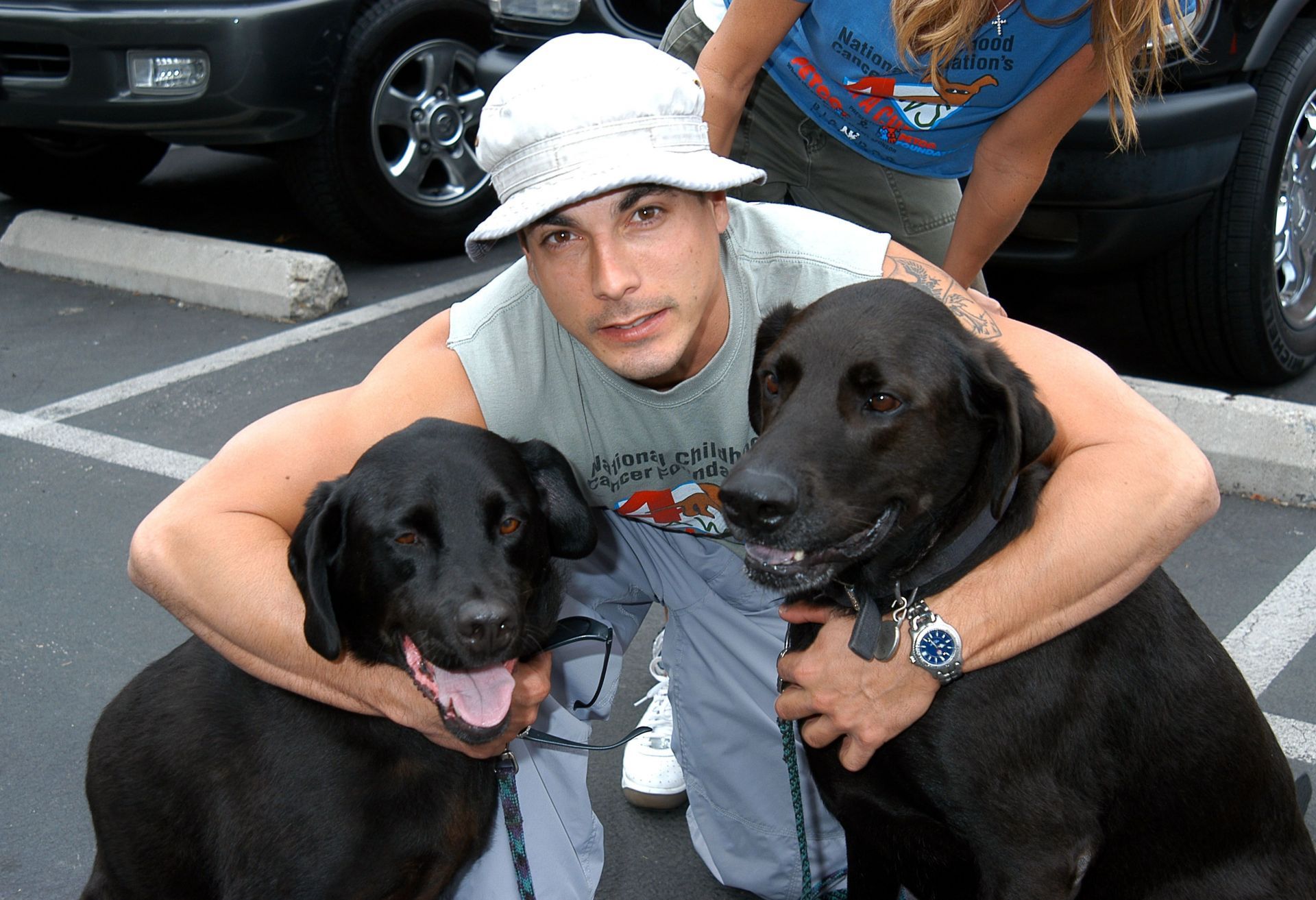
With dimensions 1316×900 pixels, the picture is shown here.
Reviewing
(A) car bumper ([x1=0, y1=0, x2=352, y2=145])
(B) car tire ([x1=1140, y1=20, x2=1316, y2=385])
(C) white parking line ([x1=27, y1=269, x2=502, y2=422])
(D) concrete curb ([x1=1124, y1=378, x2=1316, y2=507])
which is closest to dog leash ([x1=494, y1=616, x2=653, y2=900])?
(D) concrete curb ([x1=1124, y1=378, x2=1316, y2=507])

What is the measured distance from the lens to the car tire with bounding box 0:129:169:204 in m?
7.77

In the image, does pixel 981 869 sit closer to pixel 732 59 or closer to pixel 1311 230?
pixel 732 59

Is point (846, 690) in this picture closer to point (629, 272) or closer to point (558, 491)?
point (558, 491)

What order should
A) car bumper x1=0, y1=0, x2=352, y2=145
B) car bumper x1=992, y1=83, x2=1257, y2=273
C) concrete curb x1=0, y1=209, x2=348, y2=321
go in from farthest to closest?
1. concrete curb x1=0, y1=209, x2=348, y2=321
2. car bumper x1=0, y1=0, x2=352, y2=145
3. car bumper x1=992, y1=83, x2=1257, y2=273

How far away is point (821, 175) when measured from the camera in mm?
3611

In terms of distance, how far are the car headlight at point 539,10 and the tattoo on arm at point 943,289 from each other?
2949 mm

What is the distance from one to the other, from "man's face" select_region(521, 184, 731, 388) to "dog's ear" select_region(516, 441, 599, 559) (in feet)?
0.75

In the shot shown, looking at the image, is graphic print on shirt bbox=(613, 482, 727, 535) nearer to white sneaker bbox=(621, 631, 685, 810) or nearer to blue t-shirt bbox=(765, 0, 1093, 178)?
white sneaker bbox=(621, 631, 685, 810)

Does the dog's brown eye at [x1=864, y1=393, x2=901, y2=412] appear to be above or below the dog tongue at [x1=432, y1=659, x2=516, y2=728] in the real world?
above

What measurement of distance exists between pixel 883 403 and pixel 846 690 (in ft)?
1.76

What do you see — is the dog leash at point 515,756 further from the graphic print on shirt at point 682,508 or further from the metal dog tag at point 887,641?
the metal dog tag at point 887,641

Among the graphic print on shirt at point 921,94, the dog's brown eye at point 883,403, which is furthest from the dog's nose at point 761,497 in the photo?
the graphic print on shirt at point 921,94

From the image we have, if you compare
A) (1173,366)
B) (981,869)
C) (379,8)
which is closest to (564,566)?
(981,869)

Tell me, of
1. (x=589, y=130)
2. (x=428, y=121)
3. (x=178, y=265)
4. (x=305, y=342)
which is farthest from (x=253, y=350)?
(x=589, y=130)
